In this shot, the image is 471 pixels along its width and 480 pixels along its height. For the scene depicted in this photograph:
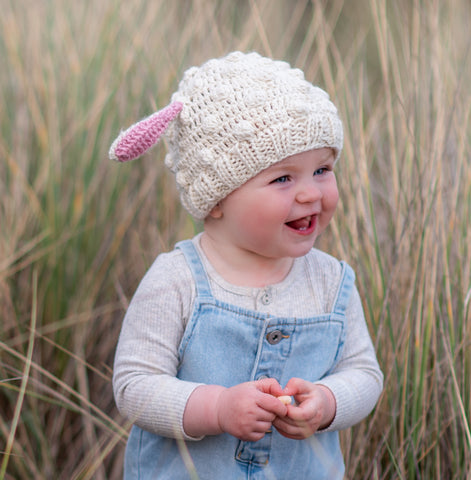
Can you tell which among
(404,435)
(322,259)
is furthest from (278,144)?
(404,435)

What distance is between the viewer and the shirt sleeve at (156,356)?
4.21 ft

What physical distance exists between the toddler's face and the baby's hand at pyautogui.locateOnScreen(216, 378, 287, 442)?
0.91 feet

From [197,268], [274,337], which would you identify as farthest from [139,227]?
[274,337]

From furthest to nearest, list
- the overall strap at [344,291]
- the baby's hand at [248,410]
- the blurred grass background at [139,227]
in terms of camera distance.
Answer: the blurred grass background at [139,227], the overall strap at [344,291], the baby's hand at [248,410]

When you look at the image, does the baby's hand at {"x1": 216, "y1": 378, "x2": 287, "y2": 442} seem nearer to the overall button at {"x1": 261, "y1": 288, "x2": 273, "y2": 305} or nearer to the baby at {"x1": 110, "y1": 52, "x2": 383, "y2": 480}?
the baby at {"x1": 110, "y1": 52, "x2": 383, "y2": 480}

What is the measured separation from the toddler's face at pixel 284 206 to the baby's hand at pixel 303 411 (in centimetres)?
26

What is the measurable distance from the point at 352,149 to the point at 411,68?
0.91 ft

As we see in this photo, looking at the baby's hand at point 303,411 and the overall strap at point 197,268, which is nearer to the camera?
the baby's hand at point 303,411

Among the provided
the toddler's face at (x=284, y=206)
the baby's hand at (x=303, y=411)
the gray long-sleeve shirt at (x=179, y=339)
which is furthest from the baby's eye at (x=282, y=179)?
the baby's hand at (x=303, y=411)

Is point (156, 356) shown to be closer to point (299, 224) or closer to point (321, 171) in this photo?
point (299, 224)

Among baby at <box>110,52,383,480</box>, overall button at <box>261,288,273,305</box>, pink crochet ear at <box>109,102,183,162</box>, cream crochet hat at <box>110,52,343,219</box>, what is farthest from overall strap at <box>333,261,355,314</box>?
pink crochet ear at <box>109,102,183,162</box>

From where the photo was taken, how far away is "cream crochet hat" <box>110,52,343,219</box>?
1.31m

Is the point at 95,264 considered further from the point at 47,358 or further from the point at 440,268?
the point at 440,268

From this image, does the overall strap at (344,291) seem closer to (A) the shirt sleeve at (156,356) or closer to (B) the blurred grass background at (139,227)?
(B) the blurred grass background at (139,227)
